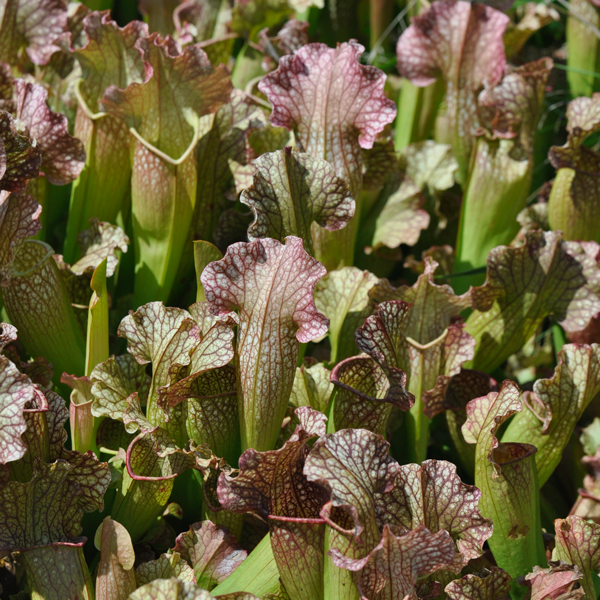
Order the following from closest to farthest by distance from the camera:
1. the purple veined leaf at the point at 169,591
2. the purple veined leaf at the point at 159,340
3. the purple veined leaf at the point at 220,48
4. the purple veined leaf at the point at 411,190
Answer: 1. the purple veined leaf at the point at 169,591
2. the purple veined leaf at the point at 159,340
3. the purple veined leaf at the point at 411,190
4. the purple veined leaf at the point at 220,48

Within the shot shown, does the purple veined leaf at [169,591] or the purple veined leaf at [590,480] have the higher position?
the purple veined leaf at [169,591]

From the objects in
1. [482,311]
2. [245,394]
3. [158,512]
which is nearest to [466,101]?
[482,311]

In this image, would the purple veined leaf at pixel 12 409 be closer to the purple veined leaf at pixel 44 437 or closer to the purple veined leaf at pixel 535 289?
the purple veined leaf at pixel 44 437

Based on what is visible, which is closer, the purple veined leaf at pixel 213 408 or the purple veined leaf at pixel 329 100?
the purple veined leaf at pixel 213 408

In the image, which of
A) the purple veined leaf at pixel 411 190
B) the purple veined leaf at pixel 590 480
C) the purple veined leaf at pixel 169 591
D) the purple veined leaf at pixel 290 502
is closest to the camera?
the purple veined leaf at pixel 169 591

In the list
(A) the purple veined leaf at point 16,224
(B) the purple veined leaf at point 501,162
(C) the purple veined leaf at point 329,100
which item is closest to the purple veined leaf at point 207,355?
(A) the purple veined leaf at point 16,224

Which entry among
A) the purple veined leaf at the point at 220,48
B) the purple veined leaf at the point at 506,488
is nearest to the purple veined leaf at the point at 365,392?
the purple veined leaf at the point at 506,488

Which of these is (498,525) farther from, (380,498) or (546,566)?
(380,498)

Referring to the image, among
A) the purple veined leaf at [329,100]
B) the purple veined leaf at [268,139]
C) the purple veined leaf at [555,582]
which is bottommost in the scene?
the purple veined leaf at [555,582]
